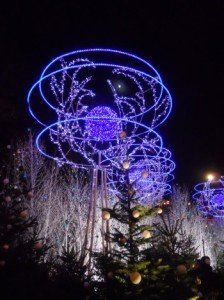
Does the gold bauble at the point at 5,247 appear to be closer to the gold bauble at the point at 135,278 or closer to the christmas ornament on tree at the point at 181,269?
the gold bauble at the point at 135,278

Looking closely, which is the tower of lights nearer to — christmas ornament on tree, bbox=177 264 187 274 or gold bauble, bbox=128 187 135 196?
gold bauble, bbox=128 187 135 196

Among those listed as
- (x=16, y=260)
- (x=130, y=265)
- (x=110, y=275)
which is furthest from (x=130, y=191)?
(x=16, y=260)

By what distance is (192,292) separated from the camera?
8.91 m

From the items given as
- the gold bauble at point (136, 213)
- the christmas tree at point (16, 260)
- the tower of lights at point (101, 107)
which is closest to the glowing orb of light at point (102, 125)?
the tower of lights at point (101, 107)

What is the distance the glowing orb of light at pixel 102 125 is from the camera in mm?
8781

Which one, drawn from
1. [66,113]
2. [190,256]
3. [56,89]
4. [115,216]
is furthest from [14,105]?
[190,256]

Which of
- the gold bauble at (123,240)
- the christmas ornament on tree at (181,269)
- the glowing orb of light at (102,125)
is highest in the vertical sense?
the glowing orb of light at (102,125)

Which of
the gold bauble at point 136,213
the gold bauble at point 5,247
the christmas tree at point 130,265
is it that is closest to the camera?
the gold bauble at point 5,247

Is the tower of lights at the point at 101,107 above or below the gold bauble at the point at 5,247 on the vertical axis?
above

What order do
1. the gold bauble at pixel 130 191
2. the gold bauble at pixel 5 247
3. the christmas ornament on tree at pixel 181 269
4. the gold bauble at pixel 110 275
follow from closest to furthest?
the gold bauble at pixel 5 247
the gold bauble at pixel 110 275
the christmas ornament on tree at pixel 181 269
the gold bauble at pixel 130 191

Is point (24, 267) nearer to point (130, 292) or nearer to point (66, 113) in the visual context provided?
point (130, 292)

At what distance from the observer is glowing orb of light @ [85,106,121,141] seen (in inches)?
346

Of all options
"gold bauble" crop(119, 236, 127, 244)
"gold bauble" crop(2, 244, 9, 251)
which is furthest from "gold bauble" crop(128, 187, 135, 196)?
"gold bauble" crop(2, 244, 9, 251)

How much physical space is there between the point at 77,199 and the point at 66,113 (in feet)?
44.4
